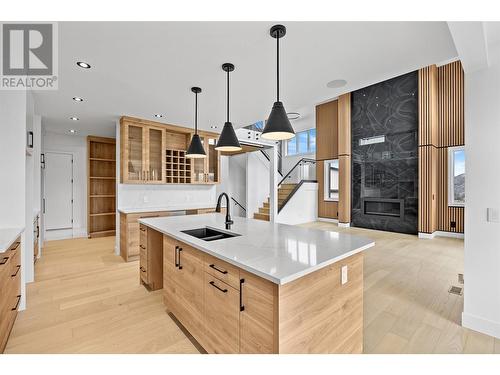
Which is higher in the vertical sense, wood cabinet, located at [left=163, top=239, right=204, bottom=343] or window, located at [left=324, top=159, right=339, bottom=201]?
window, located at [left=324, top=159, right=339, bottom=201]

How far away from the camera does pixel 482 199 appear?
6.86 ft

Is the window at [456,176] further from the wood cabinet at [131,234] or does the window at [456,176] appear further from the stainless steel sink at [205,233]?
the wood cabinet at [131,234]

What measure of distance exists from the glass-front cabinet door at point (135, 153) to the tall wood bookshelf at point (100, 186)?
235cm

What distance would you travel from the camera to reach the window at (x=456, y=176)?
594 cm

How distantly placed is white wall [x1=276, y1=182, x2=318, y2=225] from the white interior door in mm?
5784

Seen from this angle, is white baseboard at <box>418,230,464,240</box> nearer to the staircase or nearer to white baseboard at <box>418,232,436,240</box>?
white baseboard at <box>418,232,436,240</box>

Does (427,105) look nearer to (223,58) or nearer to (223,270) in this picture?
(223,58)

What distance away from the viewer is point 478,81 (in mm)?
2102

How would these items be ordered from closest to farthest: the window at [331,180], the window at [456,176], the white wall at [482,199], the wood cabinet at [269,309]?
the wood cabinet at [269,309] < the white wall at [482,199] < the window at [456,176] < the window at [331,180]

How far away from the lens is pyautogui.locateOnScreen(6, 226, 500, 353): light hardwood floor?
6.49 feet

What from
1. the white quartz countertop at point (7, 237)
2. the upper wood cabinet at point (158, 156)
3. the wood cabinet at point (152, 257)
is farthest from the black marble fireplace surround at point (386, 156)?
the white quartz countertop at point (7, 237)

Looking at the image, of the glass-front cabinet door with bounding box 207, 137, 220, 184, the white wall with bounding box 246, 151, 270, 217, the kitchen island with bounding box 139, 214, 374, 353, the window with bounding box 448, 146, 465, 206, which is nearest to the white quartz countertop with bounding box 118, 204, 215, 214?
the glass-front cabinet door with bounding box 207, 137, 220, 184
